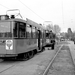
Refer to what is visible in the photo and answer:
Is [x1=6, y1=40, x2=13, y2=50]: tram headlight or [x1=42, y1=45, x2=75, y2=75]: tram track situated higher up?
[x1=6, y1=40, x2=13, y2=50]: tram headlight

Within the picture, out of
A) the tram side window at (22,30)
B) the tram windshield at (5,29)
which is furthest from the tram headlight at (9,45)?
the tram side window at (22,30)

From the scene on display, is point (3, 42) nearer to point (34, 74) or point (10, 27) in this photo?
point (10, 27)

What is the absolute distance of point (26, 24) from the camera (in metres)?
9.41

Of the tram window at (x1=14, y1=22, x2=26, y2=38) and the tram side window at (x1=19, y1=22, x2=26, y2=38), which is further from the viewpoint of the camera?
the tram side window at (x1=19, y1=22, x2=26, y2=38)

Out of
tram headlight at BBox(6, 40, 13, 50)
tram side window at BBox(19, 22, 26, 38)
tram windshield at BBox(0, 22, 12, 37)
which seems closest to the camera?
tram headlight at BBox(6, 40, 13, 50)

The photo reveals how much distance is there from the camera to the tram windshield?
27.0ft

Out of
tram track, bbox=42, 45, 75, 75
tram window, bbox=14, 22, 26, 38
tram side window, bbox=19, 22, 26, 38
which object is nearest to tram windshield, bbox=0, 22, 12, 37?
tram window, bbox=14, 22, 26, 38

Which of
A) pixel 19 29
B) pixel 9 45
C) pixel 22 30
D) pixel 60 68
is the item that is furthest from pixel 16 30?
pixel 60 68

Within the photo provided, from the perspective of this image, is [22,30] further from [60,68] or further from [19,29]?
[60,68]

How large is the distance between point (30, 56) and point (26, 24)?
279 centimetres

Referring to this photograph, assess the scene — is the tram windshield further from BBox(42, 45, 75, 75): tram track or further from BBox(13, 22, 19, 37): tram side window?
BBox(42, 45, 75, 75): tram track

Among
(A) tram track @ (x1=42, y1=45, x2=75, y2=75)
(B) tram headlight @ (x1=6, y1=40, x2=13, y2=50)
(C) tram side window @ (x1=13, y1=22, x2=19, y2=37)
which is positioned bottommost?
(A) tram track @ (x1=42, y1=45, x2=75, y2=75)

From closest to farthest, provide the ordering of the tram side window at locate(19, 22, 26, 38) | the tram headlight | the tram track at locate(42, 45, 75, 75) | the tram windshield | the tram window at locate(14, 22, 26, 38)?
1. the tram track at locate(42, 45, 75, 75)
2. the tram headlight
3. the tram windshield
4. the tram window at locate(14, 22, 26, 38)
5. the tram side window at locate(19, 22, 26, 38)

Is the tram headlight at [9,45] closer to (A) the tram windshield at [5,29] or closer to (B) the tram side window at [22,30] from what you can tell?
(A) the tram windshield at [5,29]
